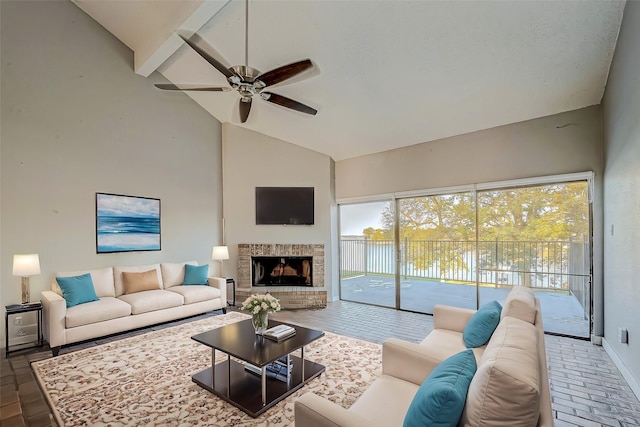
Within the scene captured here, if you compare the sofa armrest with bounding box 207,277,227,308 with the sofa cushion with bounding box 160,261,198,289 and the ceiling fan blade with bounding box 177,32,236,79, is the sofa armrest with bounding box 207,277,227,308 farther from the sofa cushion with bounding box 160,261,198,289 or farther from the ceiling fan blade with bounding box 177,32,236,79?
the ceiling fan blade with bounding box 177,32,236,79

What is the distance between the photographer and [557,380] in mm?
2795

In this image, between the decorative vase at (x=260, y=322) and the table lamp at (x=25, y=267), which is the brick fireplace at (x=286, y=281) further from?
the table lamp at (x=25, y=267)

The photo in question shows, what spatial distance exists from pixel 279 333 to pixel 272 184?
361cm

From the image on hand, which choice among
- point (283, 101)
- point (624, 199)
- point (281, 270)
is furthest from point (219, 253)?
point (624, 199)

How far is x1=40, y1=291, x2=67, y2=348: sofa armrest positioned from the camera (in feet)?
11.0

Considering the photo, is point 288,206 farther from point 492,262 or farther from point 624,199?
point 624,199

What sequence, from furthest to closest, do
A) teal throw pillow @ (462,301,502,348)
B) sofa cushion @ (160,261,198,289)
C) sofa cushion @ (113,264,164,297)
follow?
sofa cushion @ (160,261,198,289) → sofa cushion @ (113,264,164,297) → teal throw pillow @ (462,301,502,348)

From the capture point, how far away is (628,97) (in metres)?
2.70

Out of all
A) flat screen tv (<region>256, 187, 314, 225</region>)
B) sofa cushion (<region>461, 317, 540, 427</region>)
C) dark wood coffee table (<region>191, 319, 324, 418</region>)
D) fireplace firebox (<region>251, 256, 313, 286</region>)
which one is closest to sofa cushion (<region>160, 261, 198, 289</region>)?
fireplace firebox (<region>251, 256, 313, 286</region>)

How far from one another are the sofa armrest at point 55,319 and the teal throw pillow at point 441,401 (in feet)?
13.0

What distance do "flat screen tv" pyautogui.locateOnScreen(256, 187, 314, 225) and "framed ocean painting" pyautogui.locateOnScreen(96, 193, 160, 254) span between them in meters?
1.90

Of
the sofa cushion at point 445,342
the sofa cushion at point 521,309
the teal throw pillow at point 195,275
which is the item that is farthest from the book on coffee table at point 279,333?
the teal throw pillow at point 195,275

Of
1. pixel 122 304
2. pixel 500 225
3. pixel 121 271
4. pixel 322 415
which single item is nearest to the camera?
pixel 322 415

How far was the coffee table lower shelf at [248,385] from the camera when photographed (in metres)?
2.36
